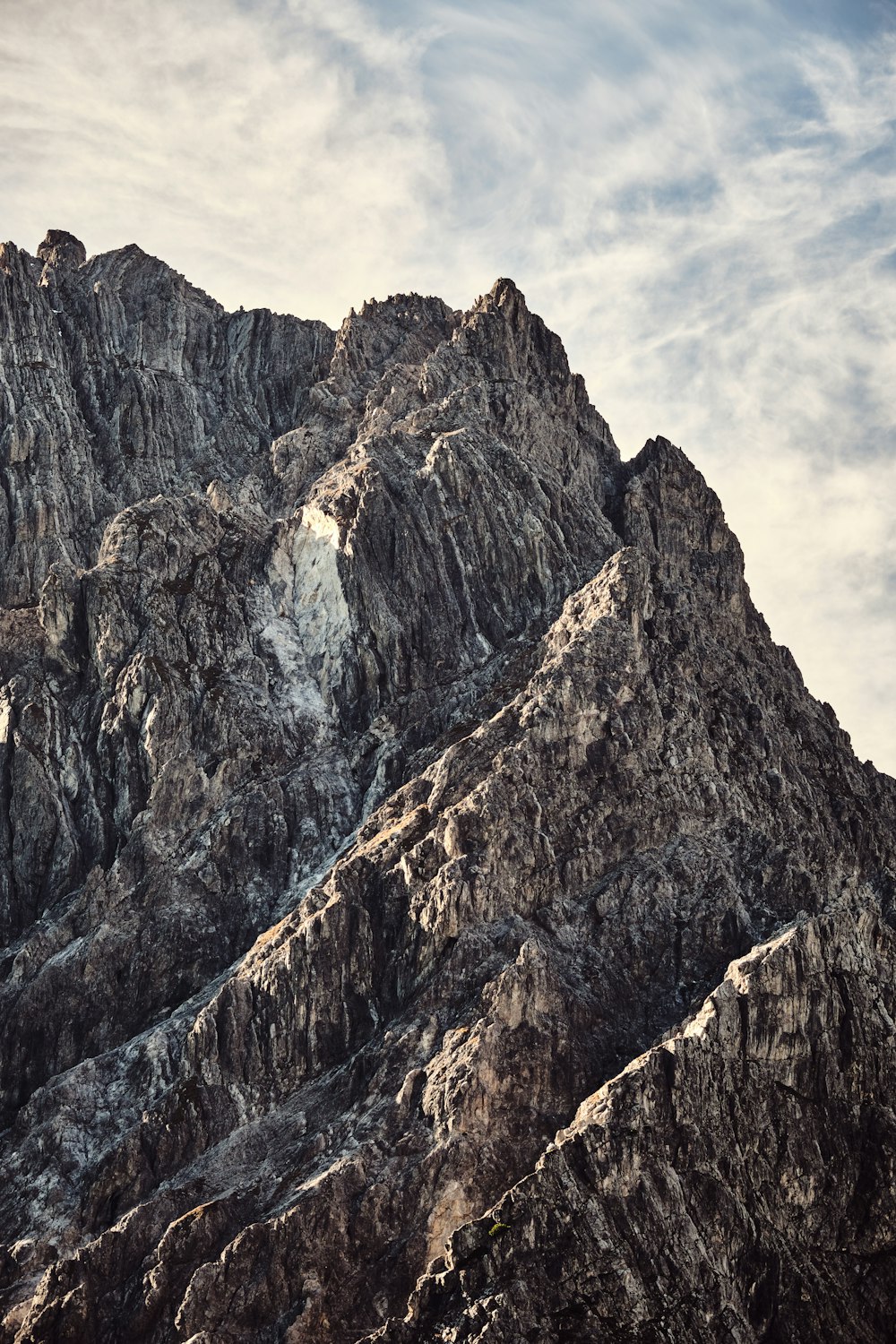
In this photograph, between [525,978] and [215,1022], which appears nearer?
[525,978]

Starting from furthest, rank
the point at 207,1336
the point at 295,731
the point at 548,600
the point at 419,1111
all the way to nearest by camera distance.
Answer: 1. the point at 548,600
2. the point at 295,731
3. the point at 419,1111
4. the point at 207,1336

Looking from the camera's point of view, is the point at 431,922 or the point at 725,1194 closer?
the point at 725,1194

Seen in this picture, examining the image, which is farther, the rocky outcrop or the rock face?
the rock face

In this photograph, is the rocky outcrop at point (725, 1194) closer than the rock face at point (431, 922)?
Yes

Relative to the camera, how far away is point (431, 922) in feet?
416

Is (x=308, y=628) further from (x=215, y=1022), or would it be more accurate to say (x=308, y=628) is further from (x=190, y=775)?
(x=215, y=1022)

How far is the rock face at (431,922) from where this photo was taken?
106 m

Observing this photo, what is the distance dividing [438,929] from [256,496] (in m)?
75.8

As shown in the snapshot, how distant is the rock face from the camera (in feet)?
349

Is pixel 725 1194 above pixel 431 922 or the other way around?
the other way around

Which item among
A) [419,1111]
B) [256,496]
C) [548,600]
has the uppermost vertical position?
[256,496]

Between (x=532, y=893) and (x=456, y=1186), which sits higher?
(x=532, y=893)

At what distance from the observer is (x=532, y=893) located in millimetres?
128875

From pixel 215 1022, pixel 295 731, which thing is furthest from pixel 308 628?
pixel 215 1022
